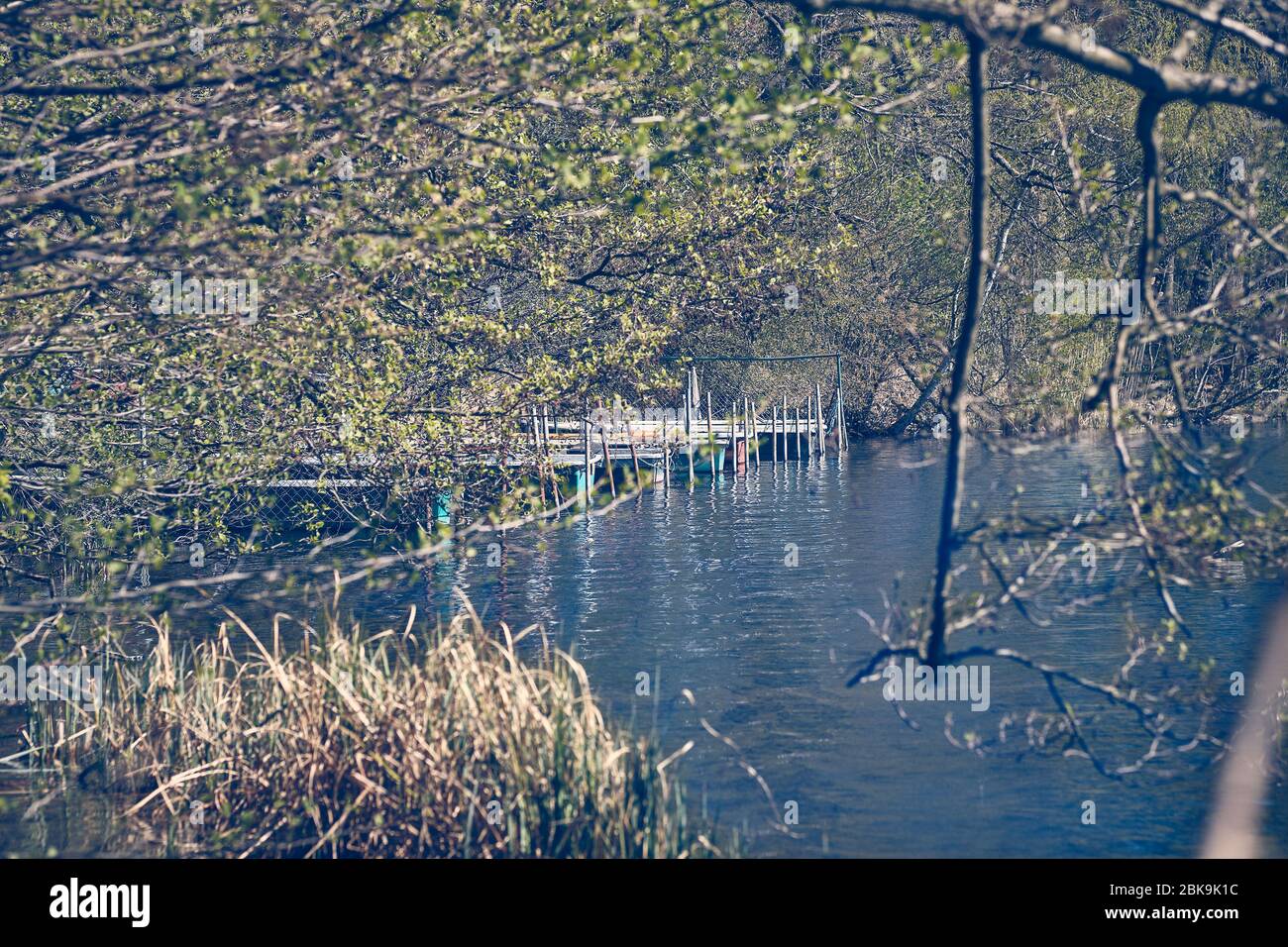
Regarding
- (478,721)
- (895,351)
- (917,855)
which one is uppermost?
(895,351)

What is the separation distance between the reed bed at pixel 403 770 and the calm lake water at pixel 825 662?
1.06 metres

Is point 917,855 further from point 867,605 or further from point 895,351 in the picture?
point 895,351

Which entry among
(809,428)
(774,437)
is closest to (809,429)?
(809,428)

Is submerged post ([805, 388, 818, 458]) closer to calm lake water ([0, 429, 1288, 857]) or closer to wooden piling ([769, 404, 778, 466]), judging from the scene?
wooden piling ([769, 404, 778, 466])

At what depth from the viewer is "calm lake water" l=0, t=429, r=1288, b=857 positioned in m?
12.1

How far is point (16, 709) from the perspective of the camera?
53.3 feet

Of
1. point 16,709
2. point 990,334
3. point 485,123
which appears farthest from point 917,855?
point 990,334

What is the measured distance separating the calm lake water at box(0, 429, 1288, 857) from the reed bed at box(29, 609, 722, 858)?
1.06 m

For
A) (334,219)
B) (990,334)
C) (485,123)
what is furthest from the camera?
(990,334)

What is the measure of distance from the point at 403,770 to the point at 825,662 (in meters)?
8.73

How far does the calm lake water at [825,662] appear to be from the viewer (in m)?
12.1

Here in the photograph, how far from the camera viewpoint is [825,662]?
728 inches

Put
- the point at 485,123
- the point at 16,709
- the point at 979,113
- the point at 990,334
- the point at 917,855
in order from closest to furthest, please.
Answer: the point at 979,113, the point at 917,855, the point at 485,123, the point at 16,709, the point at 990,334
